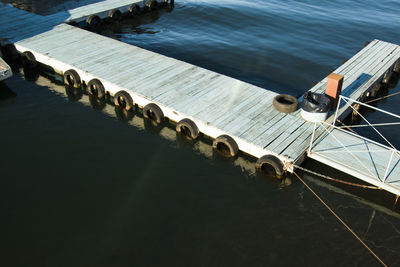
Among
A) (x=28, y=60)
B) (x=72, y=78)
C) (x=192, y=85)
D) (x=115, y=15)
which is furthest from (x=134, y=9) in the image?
(x=192, y=85)

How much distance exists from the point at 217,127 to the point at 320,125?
525 cm

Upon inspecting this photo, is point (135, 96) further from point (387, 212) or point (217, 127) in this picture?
point (387, 212)

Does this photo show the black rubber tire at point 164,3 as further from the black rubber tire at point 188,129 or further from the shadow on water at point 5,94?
the black rubber tire at point 188,129

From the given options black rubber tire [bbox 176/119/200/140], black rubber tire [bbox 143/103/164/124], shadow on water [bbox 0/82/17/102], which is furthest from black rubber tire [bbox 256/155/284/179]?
shadow on water [bbox 0/82/17/102]

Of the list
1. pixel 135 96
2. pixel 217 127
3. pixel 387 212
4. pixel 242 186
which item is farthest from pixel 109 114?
pixel 387 212

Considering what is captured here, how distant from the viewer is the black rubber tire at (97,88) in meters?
20.6

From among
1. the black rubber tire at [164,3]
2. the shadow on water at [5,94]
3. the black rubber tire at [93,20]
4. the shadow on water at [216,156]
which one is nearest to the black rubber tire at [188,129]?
the shadow on water at [216,156]

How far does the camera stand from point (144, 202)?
14555mm

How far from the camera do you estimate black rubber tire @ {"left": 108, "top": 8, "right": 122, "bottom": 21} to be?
1303 inches

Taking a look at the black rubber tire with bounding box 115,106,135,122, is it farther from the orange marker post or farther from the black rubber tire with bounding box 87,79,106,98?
the orange marker post

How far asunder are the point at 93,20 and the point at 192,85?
16.2 m

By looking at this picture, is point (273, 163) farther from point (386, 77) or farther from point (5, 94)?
point (5, 94)

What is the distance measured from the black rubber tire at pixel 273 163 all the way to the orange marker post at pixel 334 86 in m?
5.08

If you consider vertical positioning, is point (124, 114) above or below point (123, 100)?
below
